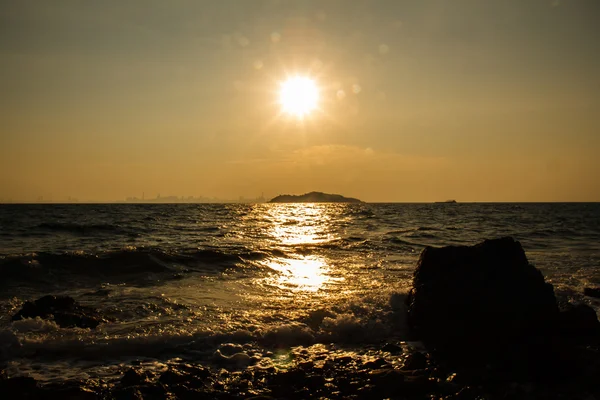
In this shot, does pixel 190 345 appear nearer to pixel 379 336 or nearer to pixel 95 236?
pixel 379 336

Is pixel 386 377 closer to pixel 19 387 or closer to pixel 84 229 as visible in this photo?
pixel 19 387

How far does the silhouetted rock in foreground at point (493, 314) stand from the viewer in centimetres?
743

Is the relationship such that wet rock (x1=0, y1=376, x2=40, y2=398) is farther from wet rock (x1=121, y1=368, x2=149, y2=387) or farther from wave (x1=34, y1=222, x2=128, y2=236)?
wave (x1=34, y1=222, x2=128, y2=236)

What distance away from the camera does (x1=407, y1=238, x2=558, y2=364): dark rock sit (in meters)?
7.95

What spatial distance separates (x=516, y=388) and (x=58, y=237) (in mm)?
29880

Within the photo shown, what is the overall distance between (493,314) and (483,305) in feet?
0.82

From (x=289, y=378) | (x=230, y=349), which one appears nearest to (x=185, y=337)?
(x=230, y=349)

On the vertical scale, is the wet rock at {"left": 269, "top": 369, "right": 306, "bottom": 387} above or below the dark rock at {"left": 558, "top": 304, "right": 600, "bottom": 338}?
below

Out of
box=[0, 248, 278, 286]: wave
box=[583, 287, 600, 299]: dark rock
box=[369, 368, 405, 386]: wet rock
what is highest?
box=[583, 287, 600, 299]: dark rock

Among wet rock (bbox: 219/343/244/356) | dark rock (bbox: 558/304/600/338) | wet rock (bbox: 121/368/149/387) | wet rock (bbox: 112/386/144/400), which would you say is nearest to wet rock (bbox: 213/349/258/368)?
wet rock (bbox: 219/343/244/356)

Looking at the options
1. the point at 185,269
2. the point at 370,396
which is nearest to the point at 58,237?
the point at 185,269

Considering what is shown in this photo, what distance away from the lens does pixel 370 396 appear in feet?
19.9

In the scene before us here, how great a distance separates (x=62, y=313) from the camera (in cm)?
956

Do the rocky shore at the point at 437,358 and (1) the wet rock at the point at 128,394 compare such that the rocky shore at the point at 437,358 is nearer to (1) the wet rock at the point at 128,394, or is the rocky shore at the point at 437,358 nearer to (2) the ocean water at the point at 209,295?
(1) the wet rock at the point at 128,394
